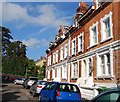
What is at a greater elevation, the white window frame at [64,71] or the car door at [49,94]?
the white window frame at [64,71]

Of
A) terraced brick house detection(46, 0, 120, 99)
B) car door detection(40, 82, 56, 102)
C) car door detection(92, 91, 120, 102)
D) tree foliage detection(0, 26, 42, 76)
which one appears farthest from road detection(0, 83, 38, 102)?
tree foliage detection(0, 26, 42, 76)

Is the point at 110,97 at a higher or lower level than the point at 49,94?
higher

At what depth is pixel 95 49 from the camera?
20.4m

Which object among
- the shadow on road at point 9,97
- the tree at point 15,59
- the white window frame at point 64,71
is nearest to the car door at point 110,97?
the shadow on road at point 9,97

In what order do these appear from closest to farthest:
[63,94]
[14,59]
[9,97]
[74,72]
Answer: [63,94], [9,97], [74,72], [14,59]

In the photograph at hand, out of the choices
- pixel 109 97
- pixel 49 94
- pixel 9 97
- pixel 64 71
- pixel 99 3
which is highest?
pixel 99 3

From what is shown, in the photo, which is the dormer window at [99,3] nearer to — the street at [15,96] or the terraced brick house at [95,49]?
the terraced brick house at [95,49]

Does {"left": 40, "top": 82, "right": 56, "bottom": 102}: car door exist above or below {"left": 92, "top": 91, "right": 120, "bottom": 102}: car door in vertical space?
below

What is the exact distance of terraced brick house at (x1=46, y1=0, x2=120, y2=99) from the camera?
56.0 ft

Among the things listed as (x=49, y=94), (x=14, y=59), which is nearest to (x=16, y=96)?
(x=49, y=94)

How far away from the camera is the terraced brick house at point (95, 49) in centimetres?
1706

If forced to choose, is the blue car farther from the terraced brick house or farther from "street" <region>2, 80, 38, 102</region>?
"street" <region>2, 80, 38, 102</region>

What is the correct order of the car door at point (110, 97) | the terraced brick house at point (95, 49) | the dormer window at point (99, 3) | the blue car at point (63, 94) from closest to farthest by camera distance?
the car door at point (110, 97)
the blue car at point (63, 94)
the terraced brick house at point (95, 49)
the dormer window at point (99, 3)

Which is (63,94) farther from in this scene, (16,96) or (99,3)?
(99,3)
